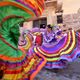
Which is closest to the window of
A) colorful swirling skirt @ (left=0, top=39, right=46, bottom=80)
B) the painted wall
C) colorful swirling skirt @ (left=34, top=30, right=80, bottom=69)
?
the painted wall

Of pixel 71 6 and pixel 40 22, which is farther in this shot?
pixel 40 22

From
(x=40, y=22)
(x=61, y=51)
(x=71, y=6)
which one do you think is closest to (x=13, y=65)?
(x=61, y=51)

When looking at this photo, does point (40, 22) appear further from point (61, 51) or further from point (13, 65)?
point (13, 65)

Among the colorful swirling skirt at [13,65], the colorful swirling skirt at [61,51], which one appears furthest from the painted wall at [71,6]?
the colorful swirling skirt at [13,65]

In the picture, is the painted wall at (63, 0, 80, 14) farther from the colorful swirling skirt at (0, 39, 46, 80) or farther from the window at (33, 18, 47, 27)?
the colorful swirling skirt at (0, 39, 46, 80)

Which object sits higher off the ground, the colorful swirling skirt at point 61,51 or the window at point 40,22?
the window at point 40,22

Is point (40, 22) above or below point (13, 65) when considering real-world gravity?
above

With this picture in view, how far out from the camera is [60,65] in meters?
3.32

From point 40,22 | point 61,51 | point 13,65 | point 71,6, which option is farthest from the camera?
point 40,22

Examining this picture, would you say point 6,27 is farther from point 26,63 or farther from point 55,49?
point 55,49

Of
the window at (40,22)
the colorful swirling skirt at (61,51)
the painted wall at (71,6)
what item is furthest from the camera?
the window at (40,22)

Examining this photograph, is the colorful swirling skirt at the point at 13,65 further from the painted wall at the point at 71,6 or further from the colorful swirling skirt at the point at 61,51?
the painted wall at the point at 71,6

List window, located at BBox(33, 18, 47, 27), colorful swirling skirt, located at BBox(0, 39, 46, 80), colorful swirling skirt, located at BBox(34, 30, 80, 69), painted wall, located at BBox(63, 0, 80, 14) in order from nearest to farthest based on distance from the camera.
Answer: colorful swirling skirt, located at BBox(0, 39, 46, 80)
colorful swirling skirt, located at BBox(34, 30, 80, 69)
painted wall, located at BBox(63, 0, 80, 14)
window, located at BBox(33, 18, 47, 27)

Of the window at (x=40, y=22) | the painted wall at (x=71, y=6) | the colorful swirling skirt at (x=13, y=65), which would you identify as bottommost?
the colorful swirling skirt at (x=13, y=65)
